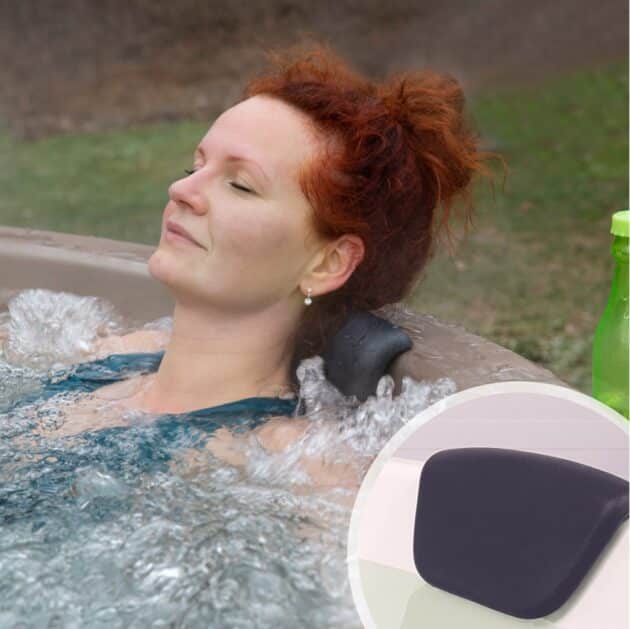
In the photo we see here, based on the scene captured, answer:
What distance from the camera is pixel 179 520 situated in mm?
1294

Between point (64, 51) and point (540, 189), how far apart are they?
2.88m

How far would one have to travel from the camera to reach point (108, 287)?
6.51 feet

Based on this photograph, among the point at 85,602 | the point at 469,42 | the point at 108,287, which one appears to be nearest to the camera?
the point at 85,602

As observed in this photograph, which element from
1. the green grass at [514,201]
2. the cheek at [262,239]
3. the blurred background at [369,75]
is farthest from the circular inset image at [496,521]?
the blurred background at [369,75]

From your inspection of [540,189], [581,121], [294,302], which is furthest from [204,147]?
[581,121]

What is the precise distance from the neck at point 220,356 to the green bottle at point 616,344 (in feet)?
1.37

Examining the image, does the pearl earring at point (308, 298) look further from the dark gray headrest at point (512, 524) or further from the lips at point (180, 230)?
the dark gray headrest at point (512, 524)

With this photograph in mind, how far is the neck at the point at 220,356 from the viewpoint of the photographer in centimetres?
154

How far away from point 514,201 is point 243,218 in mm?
3282

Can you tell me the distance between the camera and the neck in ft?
5.07

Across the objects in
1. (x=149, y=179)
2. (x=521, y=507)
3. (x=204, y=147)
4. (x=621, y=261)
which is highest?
(x=204, y=147)

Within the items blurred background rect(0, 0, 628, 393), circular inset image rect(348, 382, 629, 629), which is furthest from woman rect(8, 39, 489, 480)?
blurred background rect(0, 0, 628, 393)

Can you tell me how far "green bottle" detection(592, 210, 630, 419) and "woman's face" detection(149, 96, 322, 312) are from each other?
390 mm

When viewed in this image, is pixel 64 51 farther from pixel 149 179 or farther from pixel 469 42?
pixel 469 42
